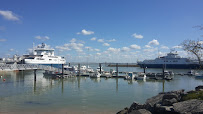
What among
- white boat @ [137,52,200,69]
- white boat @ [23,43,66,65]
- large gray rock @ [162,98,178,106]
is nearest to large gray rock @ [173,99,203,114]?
large gray rock @ [162,98,178,106]

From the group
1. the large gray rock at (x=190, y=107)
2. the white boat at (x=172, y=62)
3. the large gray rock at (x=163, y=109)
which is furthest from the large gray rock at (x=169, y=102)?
the white boat at (x=172, y=62)

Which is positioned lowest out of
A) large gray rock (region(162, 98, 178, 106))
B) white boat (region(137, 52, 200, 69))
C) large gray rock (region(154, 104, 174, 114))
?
large gray rock (region(154, 104, 174, 114))

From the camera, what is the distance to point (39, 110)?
47.3 ft

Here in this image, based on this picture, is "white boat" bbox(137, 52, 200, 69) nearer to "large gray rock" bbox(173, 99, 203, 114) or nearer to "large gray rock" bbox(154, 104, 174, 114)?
"large gray rock" bbox(154, 104, 174, 114)

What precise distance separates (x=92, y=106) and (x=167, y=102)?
799cm

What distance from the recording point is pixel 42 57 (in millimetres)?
69625

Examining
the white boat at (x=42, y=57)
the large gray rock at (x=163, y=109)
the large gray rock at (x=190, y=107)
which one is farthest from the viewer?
the white boat at (x=42, y=57)

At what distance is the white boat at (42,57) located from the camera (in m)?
66.2

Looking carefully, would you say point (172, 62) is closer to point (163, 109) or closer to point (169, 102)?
point (169, 102)

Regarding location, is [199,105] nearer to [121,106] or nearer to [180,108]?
[180,108]

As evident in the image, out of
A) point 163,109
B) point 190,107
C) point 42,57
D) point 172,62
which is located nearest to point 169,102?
point 163,109

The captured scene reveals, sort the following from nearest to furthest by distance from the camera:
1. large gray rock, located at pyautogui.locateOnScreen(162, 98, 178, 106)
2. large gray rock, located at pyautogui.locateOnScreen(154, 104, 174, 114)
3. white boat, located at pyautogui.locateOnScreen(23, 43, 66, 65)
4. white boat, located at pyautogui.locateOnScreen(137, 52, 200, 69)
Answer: large gray rock, located at pyautogui.locateOnScreen(154, 104, 174, 114), large gray rock, located at pyautogui.locateOnScreen(162, 98, 178, 106), white boat, located at pyautogui.locateOnScreen(23, 43, 66, 65), white boat, located at pyautogui.locateOnScreen(137, 52, 200, 69)

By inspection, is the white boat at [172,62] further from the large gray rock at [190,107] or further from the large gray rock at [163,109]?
the large gray rock at [190,107]

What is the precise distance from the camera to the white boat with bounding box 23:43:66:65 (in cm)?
6619
